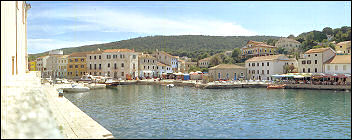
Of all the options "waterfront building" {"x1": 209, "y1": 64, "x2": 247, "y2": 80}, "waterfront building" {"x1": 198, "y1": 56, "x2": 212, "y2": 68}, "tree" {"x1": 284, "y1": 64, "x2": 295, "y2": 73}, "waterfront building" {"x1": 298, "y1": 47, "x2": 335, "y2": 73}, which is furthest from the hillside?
"waterfront building" {"x1": 298, "y1": 47, "x2": 335, "y2": 73}

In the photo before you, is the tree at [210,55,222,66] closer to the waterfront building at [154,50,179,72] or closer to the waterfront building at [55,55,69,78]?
the waterfront building at [154,50,179,72]

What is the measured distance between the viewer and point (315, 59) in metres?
35.4

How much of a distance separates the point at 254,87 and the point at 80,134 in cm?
3548

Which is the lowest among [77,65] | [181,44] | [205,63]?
[77,65]

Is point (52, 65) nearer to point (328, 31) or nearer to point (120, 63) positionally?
point (120, 63)

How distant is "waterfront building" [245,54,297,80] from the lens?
4844 centimetres

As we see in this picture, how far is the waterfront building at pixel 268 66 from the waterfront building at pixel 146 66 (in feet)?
74.8

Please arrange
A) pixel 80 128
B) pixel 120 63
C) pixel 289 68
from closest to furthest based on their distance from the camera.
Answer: pixel 80 128 < pixel 289 68 < pixel 120 63

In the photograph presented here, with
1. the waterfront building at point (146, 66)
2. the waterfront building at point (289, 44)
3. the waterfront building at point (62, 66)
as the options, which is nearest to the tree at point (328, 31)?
the waterfront building at point (289, 44)

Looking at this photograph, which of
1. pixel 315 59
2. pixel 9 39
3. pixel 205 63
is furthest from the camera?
pixel 205 63

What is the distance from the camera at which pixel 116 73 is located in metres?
59.9

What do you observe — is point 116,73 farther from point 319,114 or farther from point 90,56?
point 319,114

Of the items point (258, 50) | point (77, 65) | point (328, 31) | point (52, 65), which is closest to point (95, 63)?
point (77, 65)

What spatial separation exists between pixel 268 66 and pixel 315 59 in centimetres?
1398
